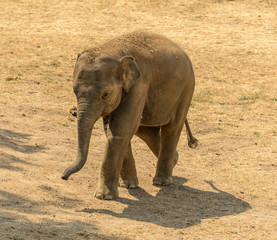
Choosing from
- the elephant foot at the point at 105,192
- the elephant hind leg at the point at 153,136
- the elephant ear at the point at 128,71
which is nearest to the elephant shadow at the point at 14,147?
the elephant foot at the point at 105,192

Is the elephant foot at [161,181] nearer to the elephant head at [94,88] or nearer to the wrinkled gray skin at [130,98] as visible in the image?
the wrinkled gray skin at [130,98]

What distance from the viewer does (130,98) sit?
22.5 feet

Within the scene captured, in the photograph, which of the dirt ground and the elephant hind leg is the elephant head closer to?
the dirt ground

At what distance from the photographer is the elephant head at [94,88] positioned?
249 inches

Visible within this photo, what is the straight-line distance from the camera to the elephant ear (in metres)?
6.68

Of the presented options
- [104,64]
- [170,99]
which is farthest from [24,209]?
[170,99]

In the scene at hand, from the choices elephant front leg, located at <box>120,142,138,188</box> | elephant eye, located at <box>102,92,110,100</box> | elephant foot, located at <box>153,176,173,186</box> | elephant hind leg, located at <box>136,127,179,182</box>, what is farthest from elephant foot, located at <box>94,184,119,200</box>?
elephant hind leg, located at <box>136,127,179,182</box>

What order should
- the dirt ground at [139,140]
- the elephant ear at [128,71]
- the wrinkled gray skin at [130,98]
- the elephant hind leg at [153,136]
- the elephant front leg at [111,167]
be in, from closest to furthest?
the dirt ground at [139,140], the wrinkled gray skin at [130,98], the elephant ear at [128,71], the elephant front leg at [111,167], the elephant hind leg at [153,136]

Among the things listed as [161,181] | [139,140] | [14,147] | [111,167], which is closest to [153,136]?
[161,181]

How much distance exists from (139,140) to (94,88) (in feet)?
14.0

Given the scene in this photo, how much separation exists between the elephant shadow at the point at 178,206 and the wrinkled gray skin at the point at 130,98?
258 millimetres

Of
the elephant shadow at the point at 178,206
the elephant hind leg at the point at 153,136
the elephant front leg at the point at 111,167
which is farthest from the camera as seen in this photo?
the elephant hind leg at the point at 153,136

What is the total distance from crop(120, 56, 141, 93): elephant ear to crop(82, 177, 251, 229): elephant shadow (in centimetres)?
131

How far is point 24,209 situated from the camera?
6043 millimetres
